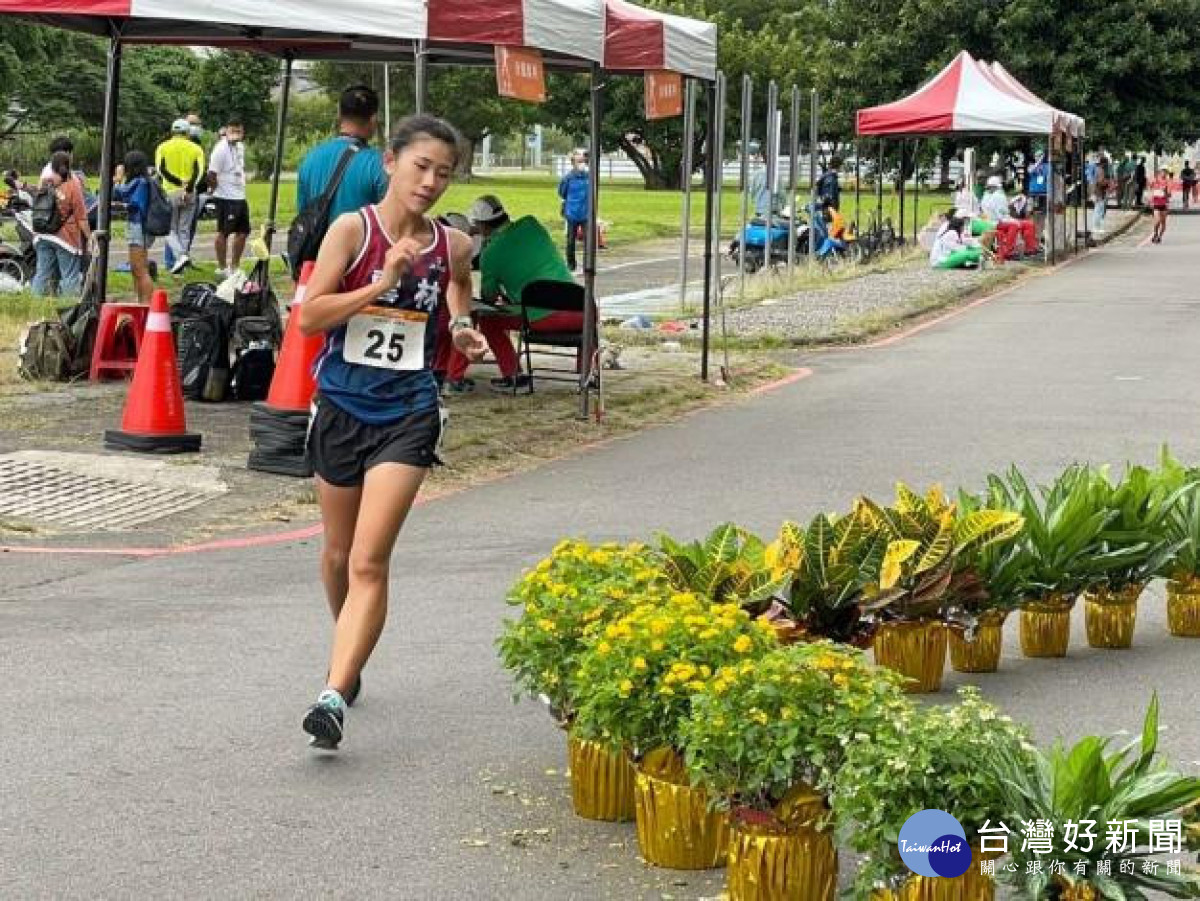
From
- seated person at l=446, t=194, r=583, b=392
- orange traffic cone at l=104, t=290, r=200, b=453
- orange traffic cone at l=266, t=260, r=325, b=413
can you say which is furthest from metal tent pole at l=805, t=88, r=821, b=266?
orange traffic cone at l=104, t=290, r=200, b=453

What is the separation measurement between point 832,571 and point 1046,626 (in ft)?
4.37

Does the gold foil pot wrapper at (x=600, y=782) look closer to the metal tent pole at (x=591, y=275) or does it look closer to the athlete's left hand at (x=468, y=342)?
the athlete's left hand at (x=468, y=342)

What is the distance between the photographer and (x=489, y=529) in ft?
35.3

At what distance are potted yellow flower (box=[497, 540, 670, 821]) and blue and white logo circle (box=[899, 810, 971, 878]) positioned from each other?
1.18m

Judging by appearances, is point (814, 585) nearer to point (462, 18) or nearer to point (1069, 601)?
point (1069, 601)

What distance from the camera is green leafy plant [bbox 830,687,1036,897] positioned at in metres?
4.61

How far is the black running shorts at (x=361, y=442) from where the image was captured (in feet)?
21.4

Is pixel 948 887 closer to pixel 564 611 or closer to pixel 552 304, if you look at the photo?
pixel 564 611

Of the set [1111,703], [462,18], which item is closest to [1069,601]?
[1111,703]

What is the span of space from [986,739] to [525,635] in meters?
1.62

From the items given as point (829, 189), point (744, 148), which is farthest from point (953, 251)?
point (744, 148)

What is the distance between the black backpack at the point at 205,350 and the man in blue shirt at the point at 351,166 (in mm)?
2164

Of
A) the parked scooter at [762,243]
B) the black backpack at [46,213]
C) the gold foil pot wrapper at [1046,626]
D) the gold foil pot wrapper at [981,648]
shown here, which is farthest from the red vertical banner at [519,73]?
the parked scooter at [762,243]

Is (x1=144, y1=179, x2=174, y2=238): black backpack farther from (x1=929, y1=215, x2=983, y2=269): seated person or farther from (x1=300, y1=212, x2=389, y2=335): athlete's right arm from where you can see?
(x1=300, y1=212, x2=389, y2=335): athlete's right arm
